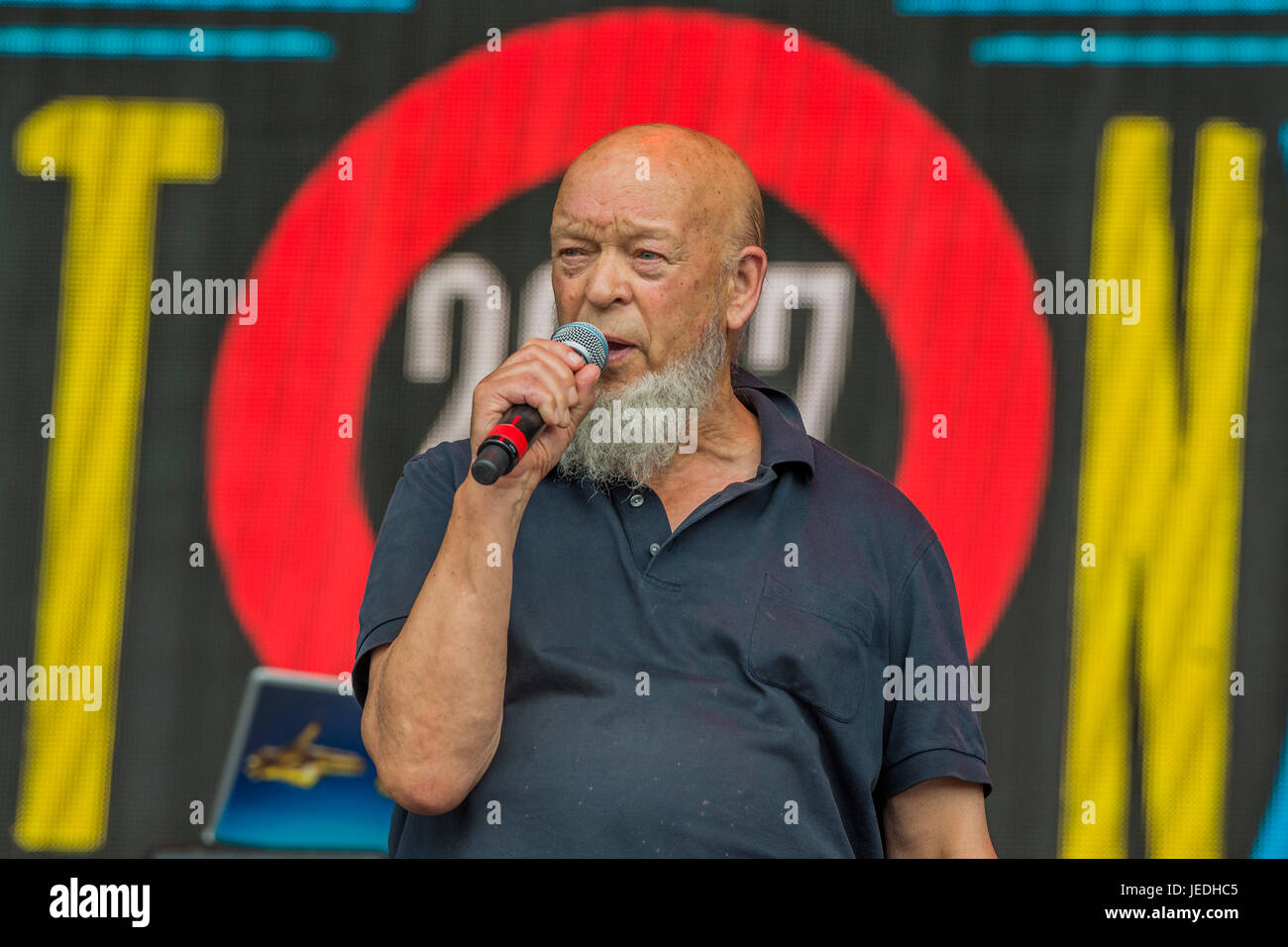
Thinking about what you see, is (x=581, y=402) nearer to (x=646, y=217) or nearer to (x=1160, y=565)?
(x=646, y=217)

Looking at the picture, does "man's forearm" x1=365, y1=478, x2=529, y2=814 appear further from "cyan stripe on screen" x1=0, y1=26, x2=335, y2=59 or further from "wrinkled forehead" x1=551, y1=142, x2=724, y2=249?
"cyan stripe on screen" x1=0, y1=26, x2=335, y2=59

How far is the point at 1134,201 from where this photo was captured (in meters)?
2.71

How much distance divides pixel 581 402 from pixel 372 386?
1248 millimetres

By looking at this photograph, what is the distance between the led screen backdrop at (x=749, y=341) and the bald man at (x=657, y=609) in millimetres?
868

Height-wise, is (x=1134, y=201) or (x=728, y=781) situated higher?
(x=1134, y=201)

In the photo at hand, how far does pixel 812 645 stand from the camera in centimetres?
167

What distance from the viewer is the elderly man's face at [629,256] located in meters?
1.79

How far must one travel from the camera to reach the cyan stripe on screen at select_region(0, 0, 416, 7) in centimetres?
278

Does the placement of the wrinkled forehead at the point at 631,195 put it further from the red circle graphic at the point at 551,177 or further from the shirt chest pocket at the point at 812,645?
the red circle graphic at the point at 551,177

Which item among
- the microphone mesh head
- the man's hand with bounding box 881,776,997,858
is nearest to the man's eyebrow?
the microphone mesh head

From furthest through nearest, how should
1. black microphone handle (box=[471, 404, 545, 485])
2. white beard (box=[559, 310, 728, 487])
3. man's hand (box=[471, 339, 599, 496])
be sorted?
white beard (box=[559, 310, 728, 487]), man's hand (box=[471, 339, 599, 496]), black microphone handle (box=[471, 404, 545, 485])

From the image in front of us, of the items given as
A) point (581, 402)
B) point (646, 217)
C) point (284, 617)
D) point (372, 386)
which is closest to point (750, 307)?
point (646, 217)

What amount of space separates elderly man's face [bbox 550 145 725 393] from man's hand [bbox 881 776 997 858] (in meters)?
0.64

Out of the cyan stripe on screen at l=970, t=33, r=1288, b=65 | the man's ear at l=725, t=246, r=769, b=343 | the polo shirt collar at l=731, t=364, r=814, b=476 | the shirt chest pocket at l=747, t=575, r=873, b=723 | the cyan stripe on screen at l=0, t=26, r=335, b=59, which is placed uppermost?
the cyan stripe on screen at l=0, t=26, r=335, b=59
